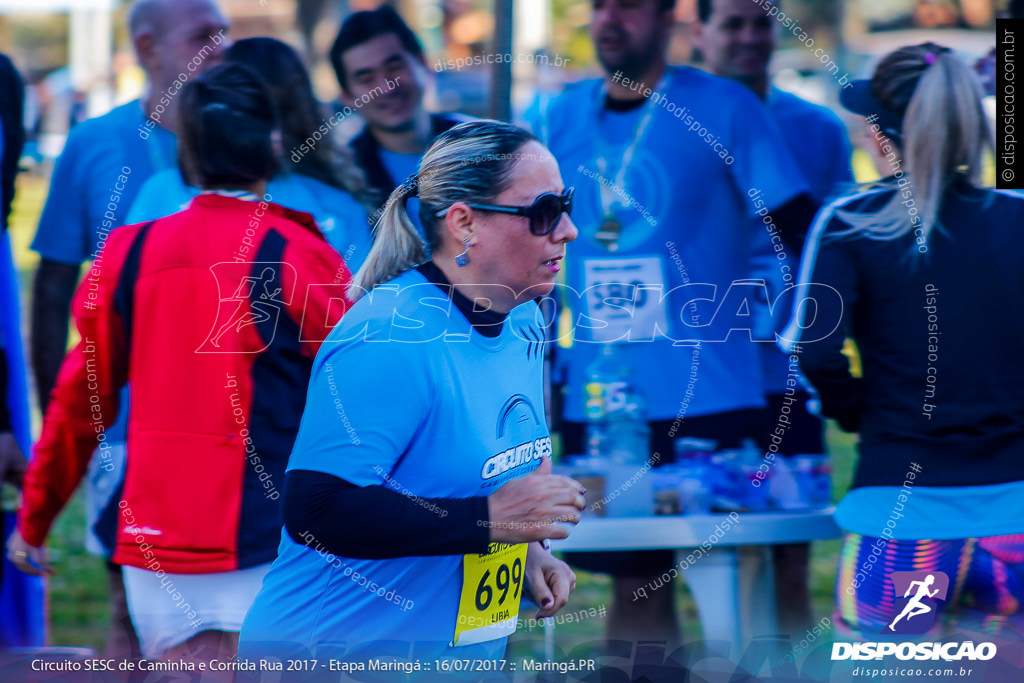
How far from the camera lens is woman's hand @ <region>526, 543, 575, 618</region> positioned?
1.97 m

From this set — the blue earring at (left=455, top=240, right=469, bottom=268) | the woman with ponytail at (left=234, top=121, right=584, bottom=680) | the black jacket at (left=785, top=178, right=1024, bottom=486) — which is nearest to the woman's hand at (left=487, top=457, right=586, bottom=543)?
the woman with ponytail at (left=234, top=121, right=584, bottom=680)

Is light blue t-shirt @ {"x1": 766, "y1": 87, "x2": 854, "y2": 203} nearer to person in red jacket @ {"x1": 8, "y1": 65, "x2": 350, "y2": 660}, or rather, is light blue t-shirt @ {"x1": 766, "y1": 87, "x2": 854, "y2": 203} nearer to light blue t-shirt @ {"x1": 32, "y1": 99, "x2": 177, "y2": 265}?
person in red jacket @ {"x1": 8, "y1": 65, "x2": 350, "y2": 660}

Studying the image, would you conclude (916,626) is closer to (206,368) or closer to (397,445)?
(397,445)

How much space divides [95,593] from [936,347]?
3.50 metres

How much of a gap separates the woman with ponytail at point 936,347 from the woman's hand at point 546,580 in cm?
79

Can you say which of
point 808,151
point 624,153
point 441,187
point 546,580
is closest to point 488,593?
point 546,580

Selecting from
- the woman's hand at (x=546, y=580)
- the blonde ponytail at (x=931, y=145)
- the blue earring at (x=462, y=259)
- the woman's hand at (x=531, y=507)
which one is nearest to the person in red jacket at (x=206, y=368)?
the blue earring at (x=462, y=259)

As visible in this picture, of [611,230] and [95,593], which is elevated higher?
[611,230]

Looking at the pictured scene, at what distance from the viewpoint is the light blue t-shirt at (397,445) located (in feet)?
5.44

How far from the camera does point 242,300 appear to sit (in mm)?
2199

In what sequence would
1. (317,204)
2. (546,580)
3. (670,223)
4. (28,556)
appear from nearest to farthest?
(546,580), (28,556), (317,204), (670,223)

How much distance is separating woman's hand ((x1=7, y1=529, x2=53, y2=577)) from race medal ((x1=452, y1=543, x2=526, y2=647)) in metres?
1.16

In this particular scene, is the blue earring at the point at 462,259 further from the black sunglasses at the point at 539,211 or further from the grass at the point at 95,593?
the grass at the point at 95,593

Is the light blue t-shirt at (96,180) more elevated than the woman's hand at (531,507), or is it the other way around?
the light blue t-shirt at (96,180)
